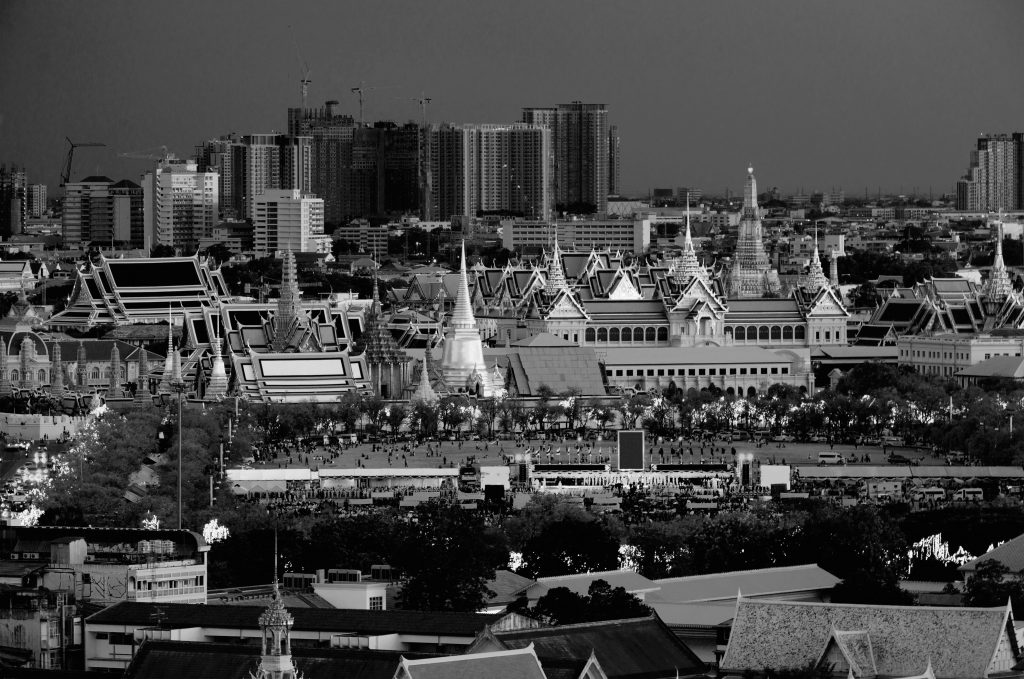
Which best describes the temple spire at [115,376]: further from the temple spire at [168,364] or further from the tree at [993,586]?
the tree at [993,586]

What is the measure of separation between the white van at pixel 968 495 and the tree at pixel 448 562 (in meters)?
15.6

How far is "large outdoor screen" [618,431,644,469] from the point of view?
269ft

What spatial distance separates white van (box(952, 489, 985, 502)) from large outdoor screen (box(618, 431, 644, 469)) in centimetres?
1056

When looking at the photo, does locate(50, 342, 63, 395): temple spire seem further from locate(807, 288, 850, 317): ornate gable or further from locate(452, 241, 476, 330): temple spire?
locate(807, 288, 850, 317): ornate gable

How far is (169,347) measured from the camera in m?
115

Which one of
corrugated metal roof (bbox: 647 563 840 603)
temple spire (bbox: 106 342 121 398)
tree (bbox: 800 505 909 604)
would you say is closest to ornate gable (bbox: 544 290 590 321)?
temple spire (bbox: 106 342 121 398)

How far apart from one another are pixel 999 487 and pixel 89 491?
71.2ft

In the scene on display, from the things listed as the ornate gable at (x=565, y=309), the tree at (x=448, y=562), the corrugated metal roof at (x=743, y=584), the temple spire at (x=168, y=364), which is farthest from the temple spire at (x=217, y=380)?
the corrugated metal roof at (x=743, y=584)

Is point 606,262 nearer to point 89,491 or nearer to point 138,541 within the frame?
point 89,491

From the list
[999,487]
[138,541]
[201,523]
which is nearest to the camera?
[138,541]

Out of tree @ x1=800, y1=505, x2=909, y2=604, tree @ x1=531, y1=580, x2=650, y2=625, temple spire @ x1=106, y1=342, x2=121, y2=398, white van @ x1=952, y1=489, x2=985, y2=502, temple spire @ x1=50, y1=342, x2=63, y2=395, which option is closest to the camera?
tree @ x1=531, y1=580, x2=650, y2=625

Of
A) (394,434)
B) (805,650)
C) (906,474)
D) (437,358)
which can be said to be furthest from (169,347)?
(805,650)

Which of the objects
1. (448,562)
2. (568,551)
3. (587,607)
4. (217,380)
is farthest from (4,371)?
(587,607)

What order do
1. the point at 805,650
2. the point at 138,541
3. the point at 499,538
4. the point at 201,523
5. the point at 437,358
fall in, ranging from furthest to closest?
the point at 437,358
the point at 201,523
the point at 499,538
the point at 138,541
the point at 805,650
